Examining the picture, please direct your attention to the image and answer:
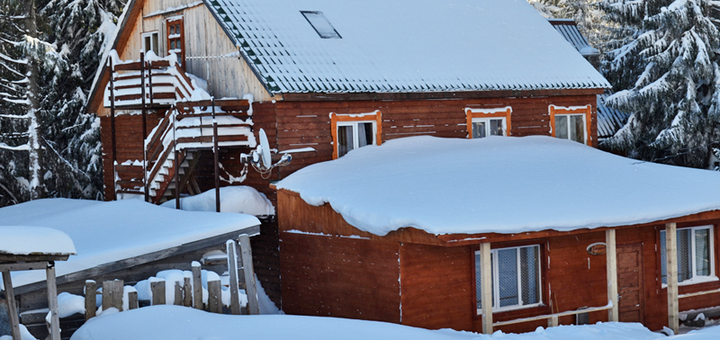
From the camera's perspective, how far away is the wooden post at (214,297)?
46.2 ft

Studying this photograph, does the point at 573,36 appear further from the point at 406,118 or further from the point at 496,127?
the point at 406,118

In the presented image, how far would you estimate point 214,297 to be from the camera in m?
14.1

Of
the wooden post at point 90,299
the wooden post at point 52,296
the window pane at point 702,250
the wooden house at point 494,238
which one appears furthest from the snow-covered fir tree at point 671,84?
the wooden post at point 52,296

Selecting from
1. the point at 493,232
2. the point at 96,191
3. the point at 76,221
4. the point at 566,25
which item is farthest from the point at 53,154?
the point at 493,232

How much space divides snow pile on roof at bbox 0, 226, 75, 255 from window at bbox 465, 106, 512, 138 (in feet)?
41.3

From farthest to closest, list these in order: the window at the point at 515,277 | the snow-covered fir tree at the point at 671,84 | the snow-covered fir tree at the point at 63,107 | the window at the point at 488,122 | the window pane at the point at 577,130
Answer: the snow-covered fir tree at the point at 63,107 → the snow-covered fir tree at the point at 671,84 → the window pane at the point at 577,130 → the window at the point at 488,122 → the window at the point at 515,277

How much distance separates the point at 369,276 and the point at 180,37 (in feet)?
29.2

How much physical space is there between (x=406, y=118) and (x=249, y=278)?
6.61 meters

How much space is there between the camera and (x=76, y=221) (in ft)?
56.7

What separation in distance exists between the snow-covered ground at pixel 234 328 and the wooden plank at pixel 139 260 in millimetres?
1160

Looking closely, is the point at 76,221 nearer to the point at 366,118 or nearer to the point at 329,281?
the point at 329,281

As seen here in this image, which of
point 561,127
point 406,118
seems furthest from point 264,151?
point 561,127

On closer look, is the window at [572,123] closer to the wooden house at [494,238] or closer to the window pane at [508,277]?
the wooden house at [494,238]

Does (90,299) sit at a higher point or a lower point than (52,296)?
lower
